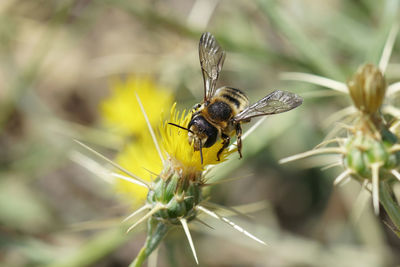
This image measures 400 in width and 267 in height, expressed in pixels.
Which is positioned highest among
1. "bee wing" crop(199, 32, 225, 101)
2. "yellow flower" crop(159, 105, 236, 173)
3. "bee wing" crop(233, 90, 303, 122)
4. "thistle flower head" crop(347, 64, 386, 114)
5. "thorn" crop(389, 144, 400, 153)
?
"bee wing" crop(199, 32, 225, 101)

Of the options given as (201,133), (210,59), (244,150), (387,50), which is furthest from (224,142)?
(387,50)

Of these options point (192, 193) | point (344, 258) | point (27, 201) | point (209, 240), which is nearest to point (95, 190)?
point (27, 201)

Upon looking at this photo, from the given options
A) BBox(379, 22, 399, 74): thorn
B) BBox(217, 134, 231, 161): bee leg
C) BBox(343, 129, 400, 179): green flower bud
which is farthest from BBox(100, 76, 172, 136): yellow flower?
BBox(343, 129, 400, 179): green flower bud

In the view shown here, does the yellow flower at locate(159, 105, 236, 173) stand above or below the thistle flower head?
above

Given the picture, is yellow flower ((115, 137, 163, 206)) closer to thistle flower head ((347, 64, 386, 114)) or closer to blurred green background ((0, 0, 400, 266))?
A: blurred green background ((0, 0, 400, 266))

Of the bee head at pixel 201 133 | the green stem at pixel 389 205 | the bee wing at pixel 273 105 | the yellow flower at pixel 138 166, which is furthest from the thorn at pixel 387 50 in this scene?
the yellow flower at pixel 138 166

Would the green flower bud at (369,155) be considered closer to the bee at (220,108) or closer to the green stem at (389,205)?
the green stem at (389,205)

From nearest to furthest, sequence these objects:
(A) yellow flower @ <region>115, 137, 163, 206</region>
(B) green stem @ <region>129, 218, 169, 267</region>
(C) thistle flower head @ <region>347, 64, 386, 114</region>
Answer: (C) thistle flower head @ <region>347, 64, 386, 114</region>
(B) green stem @ <region>129, 218, 169, 267</region>
(A) yellow flower @ <region>115, 137, 163, 206</region>
